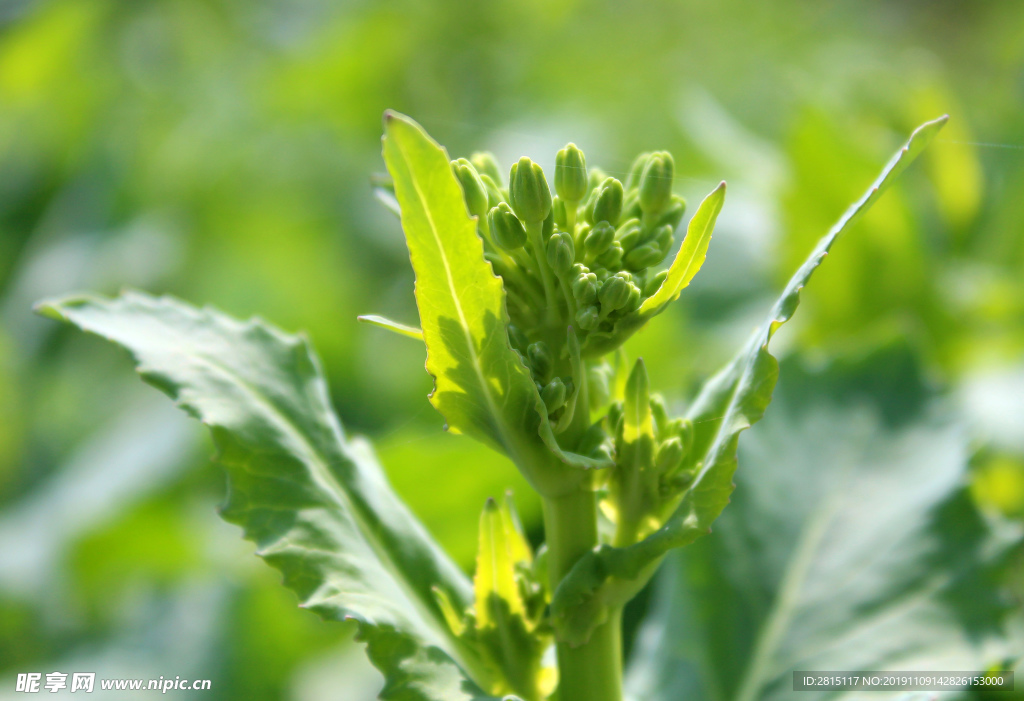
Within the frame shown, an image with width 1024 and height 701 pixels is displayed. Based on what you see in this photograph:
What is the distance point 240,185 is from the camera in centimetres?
288

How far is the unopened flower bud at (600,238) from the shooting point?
25.0 inches

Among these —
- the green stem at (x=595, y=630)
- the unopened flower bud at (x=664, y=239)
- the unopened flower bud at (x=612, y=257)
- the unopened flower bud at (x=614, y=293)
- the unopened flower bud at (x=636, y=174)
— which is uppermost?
the unopened flower bud at (x=636, y=174)

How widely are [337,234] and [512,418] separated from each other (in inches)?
89.8

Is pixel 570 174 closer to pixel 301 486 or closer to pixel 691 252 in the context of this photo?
pixel 691 252

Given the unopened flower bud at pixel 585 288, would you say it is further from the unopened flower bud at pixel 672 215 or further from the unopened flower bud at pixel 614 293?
the unopened flower bud at pixel 672 215

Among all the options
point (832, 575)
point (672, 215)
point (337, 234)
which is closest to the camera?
point (672, 215)

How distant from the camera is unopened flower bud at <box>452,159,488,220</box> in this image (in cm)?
64

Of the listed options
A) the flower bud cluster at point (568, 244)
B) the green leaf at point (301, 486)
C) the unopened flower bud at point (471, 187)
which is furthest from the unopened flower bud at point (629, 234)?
the green leaf at point (301, 486)

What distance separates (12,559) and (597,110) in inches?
89.1

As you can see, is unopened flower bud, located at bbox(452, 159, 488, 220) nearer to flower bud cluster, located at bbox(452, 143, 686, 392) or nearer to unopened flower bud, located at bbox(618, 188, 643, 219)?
flower bud cluster, located at bbox(452, 143, 686, 392)

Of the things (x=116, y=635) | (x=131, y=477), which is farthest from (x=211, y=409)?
(x=131, y=477)

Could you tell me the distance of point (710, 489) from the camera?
62 centimetres

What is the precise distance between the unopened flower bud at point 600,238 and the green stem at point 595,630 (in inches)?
7.1

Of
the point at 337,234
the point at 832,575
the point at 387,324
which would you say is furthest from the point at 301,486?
the point at 337,234
